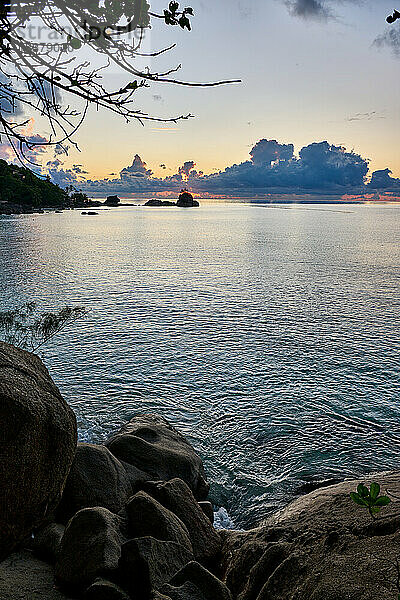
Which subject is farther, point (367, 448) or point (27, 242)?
point (27, 242)

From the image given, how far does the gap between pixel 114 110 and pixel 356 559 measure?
6.61 metres

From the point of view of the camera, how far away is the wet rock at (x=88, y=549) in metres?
7.42

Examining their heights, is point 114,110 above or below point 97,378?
above

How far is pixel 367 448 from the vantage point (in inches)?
664

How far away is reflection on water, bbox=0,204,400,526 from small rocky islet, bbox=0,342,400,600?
4457 mm

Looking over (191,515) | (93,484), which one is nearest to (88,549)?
(93,484)

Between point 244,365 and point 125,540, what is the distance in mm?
17326

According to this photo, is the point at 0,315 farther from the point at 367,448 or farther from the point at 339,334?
the point at 367,448

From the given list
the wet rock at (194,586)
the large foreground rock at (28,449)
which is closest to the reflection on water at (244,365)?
the wet rock at (194,586)

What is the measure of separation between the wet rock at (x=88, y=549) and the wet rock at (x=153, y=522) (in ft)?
1.93

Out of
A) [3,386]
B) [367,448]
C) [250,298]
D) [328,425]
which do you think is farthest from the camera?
[250,298]

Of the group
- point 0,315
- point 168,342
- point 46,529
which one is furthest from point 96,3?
point 0,315

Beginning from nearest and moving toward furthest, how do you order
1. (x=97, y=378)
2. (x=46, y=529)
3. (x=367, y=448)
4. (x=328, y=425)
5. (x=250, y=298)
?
(x=46, y=529) < (x=367, y=448) < (x=328, y=425) < (x=97, y=378) < (x=250, y=298)

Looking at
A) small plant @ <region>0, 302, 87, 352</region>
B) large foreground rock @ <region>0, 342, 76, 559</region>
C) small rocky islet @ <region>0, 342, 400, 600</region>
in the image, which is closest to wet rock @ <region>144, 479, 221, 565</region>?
small rocky islet @ <region>0, 342, 400, 600</region>
